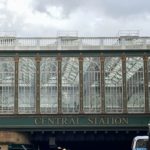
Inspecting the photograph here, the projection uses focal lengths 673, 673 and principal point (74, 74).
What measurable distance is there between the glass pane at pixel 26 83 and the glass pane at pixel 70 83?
459 cm

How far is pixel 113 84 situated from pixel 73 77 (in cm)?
612

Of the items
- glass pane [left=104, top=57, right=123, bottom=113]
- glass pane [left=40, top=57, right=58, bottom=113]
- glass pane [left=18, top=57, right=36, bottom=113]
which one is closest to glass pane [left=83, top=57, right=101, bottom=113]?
glass pane [left=104, top=57, right=123, bottom=113]

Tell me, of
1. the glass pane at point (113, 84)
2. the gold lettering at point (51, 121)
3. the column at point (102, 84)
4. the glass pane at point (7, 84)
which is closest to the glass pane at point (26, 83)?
the glass pane at point (7, 84)

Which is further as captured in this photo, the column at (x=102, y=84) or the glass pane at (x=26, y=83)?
the glass pane at (x=26, y=83)

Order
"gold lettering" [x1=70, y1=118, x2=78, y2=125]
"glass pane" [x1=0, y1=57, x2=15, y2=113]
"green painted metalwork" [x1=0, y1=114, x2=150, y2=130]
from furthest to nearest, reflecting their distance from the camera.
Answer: "glass pane" [x1=0, y1=57, x2=15, y2=113], "gold lettering" [x1=70, y1=118, x2=78, y2=125], "green painted metalwork" [x1=0, y1=114, x2=150, y2=130]

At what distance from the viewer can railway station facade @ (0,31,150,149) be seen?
3937 inches

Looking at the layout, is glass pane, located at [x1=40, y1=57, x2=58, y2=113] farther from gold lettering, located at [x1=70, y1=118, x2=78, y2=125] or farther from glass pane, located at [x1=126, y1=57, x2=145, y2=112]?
glass pane, located at [x1=126, y1=57, x2=145, y2=112]

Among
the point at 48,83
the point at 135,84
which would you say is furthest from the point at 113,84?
the point at 48,83

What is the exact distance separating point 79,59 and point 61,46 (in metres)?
3.36

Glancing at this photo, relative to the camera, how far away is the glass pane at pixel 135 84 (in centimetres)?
10000

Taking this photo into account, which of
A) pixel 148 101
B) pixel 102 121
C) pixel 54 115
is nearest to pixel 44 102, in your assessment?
pixel 54 115

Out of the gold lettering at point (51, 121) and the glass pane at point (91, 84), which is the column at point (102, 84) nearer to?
the glass pane at point (91, 84)

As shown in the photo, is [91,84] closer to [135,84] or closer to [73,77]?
[73,77]

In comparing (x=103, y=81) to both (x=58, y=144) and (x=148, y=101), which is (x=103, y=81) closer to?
(x=148, y=101)
